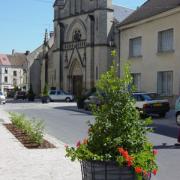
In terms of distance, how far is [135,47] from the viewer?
37375mm

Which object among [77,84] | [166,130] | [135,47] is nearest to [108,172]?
[166,130]

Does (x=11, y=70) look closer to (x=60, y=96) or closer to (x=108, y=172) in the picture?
(x=60, y=96)

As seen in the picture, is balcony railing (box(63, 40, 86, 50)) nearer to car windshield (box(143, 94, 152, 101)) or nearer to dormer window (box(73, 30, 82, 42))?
dormer window (box(73, 30, 82, 42))

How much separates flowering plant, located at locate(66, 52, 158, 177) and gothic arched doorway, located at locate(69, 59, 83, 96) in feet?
168

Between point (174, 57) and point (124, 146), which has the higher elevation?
point (174, 57)

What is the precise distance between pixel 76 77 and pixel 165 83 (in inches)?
1013

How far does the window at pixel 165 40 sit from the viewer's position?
105ft

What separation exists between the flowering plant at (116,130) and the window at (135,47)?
31.6m

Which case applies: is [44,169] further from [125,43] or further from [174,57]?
[125,43]

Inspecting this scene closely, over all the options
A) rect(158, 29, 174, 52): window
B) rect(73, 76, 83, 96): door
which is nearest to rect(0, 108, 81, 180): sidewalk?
rect(158, 29, 174, 52): window

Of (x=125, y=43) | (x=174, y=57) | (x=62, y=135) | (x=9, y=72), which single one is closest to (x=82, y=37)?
(x=125, y=43)

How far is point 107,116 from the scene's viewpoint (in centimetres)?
514

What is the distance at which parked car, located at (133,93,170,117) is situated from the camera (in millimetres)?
23875

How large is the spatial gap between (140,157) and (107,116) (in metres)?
0.66
